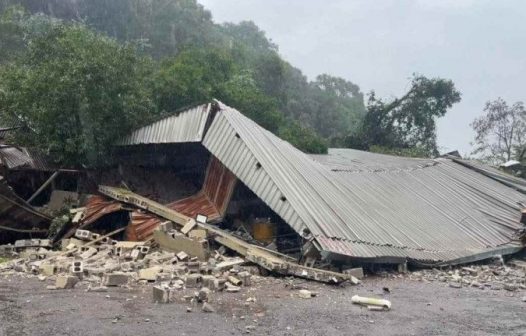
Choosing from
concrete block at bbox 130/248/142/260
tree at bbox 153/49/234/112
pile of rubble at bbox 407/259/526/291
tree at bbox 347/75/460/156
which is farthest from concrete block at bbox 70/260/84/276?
tree at bbox 347/75/460/156

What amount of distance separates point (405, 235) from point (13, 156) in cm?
1121

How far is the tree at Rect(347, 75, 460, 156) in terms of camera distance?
1446 inches

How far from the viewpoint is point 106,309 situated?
8.00 metres

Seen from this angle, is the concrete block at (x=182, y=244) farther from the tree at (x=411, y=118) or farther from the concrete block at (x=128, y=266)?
the tree at (x=411, y=118)

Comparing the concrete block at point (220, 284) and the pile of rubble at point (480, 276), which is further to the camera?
the pile of rubble at point (480, 276)

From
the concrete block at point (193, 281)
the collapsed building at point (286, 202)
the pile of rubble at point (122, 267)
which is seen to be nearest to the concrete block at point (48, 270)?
the pile of rubble at point (122, 267)

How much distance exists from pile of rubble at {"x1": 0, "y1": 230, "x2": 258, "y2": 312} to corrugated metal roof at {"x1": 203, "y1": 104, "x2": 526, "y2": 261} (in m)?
1.80

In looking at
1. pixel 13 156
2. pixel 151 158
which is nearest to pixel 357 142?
pixel 151 158

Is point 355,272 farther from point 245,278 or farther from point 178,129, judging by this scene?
point 178,129

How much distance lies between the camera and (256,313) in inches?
325

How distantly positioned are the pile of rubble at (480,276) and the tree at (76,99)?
927 cm

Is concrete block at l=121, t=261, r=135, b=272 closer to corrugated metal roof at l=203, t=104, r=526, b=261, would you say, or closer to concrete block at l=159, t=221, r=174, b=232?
concrete block at l=159, t=221, r=174, b=232

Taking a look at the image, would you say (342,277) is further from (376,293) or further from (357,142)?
(357,142)

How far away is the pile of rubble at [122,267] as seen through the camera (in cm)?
953
